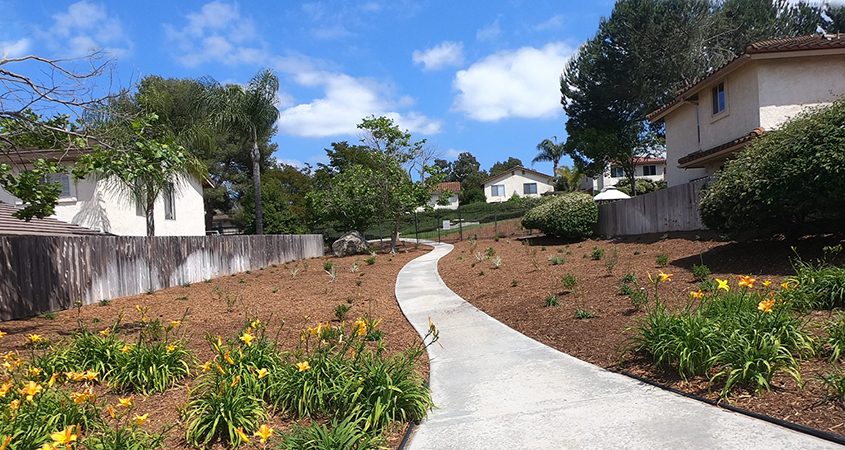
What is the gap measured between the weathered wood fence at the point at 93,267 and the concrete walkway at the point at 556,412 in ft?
27.9

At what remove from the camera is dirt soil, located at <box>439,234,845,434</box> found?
4.09m

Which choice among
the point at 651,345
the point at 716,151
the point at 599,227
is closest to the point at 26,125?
the point at 651,345

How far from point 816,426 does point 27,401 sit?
5668 millimetres

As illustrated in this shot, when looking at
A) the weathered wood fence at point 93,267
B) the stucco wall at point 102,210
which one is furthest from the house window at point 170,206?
the weathered wood fence at point 93,267

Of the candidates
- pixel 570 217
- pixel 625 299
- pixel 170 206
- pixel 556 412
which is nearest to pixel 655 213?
pixel 570 217

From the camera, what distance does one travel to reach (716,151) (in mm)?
16141

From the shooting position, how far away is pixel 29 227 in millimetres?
14750

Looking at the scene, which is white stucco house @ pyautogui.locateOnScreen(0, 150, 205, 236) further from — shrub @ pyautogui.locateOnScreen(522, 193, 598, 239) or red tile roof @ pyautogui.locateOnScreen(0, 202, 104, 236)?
shrub @ pyautogui.locateOnScreen(522, 193, 598, 239)

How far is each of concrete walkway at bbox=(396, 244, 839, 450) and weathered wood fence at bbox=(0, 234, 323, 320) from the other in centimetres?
850

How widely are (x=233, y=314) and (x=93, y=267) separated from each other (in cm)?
499

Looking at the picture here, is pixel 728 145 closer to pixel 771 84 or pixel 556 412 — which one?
pixel 771 84

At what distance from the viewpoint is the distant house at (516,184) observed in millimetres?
65375

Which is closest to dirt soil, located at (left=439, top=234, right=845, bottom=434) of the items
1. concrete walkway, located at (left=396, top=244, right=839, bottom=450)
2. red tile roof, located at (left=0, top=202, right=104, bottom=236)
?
concrete walkway, located at (left=396, top=244, right=839, bottom=450)

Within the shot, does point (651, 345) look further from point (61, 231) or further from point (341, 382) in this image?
point (61, 231)
